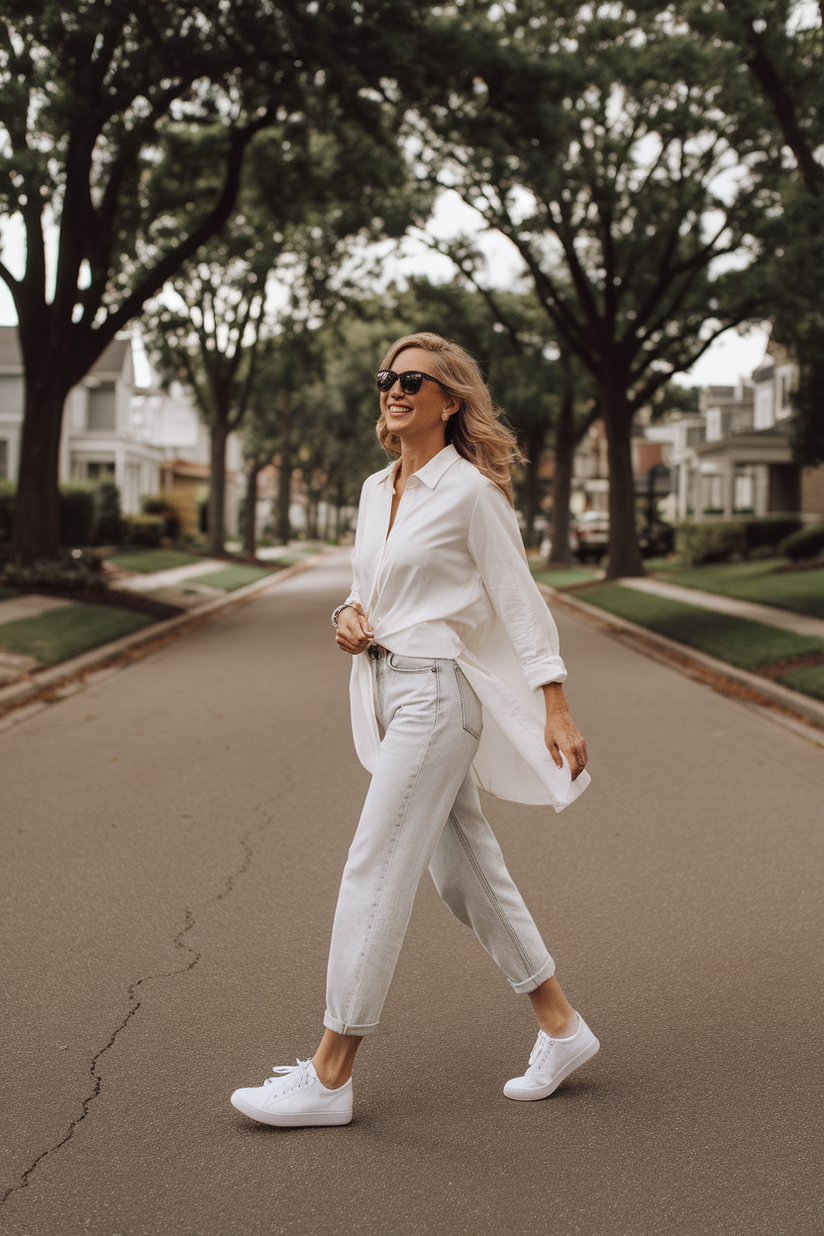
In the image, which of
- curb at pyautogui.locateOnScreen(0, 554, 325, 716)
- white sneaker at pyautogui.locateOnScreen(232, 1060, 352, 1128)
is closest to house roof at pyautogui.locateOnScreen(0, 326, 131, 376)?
curb at pyautogui.locateOnScreen(0, 554, 325, 716)

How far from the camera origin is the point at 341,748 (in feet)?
29.0

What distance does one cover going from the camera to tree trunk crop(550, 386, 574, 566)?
35094 mm

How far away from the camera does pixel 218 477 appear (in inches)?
1380

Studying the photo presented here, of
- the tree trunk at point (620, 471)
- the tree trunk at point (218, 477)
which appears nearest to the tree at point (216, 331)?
the tree trunk at point (218, 477)

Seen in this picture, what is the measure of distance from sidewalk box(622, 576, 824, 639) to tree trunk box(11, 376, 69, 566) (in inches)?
424

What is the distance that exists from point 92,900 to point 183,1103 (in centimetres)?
206

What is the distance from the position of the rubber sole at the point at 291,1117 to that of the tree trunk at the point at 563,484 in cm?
3216

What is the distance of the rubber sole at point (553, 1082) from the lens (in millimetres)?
3391

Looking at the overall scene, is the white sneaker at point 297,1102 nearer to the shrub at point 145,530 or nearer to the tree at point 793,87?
the tree at point 793,87

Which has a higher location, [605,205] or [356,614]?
[605,205]

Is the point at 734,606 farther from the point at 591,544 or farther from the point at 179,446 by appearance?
the point at 179,446

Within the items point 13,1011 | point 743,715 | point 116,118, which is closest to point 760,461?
point 116,118

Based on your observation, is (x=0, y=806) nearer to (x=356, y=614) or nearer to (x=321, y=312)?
(x=356, y=614)

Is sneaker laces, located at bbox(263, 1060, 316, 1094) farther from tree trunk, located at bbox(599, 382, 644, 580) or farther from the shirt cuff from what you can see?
tree trunk, located at bbox(599, 382, 644, 580)
